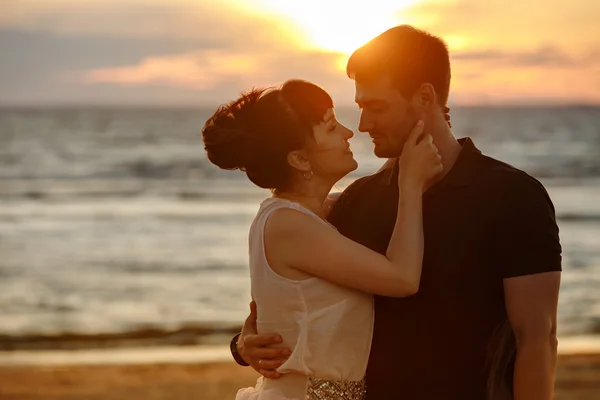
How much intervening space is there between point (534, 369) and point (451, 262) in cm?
43

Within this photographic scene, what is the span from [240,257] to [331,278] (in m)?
13.6

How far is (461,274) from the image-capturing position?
10.3 ft

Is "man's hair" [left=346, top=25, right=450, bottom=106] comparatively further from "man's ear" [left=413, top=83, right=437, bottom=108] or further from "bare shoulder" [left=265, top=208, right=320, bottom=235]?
"bare shoulder" [left=265, top=208, right=320, bottom=235]

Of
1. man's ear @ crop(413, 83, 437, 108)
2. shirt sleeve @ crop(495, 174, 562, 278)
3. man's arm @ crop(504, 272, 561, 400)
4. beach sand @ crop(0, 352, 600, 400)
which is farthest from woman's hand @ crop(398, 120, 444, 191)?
beach sand @ crop(0, 352, 600, 400)

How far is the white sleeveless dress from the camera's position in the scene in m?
3.15

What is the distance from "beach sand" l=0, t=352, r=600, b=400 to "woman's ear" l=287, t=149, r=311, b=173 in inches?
205

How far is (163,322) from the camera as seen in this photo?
1191cm

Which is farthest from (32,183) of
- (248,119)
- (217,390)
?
(248,119)

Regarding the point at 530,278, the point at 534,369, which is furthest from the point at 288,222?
the point at 534,369

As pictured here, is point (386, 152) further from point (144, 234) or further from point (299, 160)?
point (144, 234)

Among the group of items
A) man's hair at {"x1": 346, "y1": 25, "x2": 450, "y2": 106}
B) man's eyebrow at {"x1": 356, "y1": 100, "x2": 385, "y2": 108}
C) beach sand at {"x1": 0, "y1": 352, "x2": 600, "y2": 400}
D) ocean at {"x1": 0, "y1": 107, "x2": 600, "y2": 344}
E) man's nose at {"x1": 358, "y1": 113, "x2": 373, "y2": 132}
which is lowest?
beach sand at {"x1": 0, "y1": 352, "x2": 600, "y2": 400}

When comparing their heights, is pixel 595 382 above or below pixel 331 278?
below

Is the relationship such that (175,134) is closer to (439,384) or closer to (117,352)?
(117,352)

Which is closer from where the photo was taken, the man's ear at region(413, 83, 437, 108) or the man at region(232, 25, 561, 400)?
the man at region(232, 25, 561, 400)
